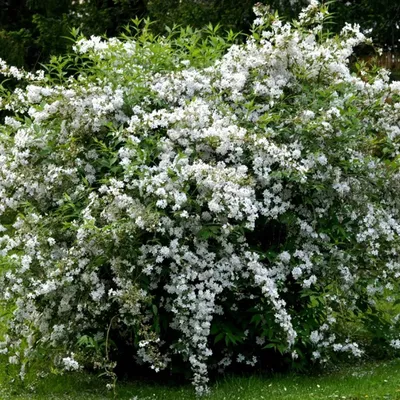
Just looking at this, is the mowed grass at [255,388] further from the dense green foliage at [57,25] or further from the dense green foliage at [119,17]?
the dense green foliage at [57,25]

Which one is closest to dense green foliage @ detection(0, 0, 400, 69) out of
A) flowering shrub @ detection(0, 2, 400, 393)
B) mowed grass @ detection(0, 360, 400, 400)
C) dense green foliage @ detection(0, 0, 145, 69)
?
dense green foliage @ detection(0, 0, 145, 69)

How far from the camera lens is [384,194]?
841 cm

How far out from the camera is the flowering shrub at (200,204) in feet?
23.1

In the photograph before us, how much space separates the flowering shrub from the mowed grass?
0.69ft

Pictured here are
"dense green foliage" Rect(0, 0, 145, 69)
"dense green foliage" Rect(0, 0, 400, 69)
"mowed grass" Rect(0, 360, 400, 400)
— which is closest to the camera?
"mowed grass" Rect(0, 360, 400, 400)

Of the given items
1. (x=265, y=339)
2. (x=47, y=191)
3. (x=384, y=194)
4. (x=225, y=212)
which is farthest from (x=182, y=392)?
(x=384, y=194)

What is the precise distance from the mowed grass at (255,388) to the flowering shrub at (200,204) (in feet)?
0.69

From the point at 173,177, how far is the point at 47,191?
1.22m

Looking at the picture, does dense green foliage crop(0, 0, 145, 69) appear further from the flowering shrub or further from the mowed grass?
the mowed grass

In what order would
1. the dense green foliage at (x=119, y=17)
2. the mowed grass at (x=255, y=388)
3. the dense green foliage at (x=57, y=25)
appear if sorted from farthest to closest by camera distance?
1. the dense green foliage at (x=57, y=25)
2. the dense green foliage at (x=119, y=17)
3. the mowed grass at (x=255, y=388)

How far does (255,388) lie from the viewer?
7328mm

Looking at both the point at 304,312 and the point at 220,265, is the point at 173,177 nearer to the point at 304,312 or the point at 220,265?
the point at 220,265

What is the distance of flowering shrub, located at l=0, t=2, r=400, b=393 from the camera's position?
7.05m

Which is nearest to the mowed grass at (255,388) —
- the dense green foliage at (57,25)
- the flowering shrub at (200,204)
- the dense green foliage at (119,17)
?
the flowering shrub at (200,204)
